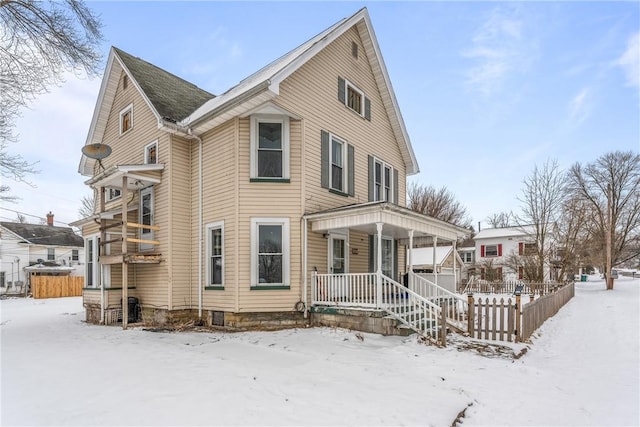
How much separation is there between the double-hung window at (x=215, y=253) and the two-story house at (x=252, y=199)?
0.14 ft

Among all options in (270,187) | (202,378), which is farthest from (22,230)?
(202,378)

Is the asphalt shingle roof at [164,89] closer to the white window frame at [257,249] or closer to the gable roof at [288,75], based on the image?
the gable roof at [288,75]

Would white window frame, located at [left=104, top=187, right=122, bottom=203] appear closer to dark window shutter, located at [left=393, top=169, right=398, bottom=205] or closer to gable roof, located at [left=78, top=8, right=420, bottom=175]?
gable roof, located at [left=78, top=8, right=420, bottom=175]

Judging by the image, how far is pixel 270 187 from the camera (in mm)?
10742

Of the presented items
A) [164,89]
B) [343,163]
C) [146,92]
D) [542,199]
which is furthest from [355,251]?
[542,199]

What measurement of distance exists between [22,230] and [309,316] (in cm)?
3888

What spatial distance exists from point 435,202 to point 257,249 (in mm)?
33767

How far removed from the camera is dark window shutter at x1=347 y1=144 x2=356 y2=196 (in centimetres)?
1280

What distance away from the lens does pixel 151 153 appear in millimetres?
12617

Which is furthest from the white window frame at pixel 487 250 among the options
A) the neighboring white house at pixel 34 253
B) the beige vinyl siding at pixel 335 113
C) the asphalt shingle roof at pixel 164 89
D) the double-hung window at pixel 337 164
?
the neighboring white house at pixel 34 253

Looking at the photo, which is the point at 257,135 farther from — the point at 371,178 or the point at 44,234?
the point at 44,234

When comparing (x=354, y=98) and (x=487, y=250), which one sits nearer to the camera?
(x=354, y=98)

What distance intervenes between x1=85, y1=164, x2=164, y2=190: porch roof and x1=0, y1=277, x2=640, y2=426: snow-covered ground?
15.2ft

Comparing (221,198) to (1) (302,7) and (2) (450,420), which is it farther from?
(2) (450,420)
